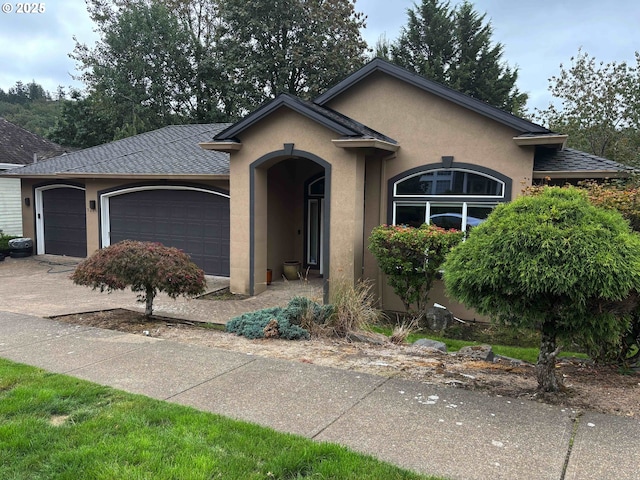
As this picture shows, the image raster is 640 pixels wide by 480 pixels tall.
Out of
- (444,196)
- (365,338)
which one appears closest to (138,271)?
(365,338)

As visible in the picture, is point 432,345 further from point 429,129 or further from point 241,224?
point 241,224

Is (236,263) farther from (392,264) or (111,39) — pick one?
(111,39)

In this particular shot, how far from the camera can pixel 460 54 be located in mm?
30516

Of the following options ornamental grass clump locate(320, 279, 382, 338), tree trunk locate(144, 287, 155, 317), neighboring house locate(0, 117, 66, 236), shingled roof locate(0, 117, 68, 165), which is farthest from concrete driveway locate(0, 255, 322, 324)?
shingled roof locate(0, 117, 68, 165)

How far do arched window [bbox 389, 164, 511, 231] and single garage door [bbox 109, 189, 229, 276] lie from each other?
516 centimetres

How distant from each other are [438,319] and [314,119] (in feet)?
16.1

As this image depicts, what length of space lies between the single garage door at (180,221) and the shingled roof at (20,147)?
8087 millimetres

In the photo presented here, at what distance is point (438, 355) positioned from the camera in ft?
21.7

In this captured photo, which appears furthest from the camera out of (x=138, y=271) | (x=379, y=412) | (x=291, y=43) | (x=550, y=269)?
(x=291, y=43)

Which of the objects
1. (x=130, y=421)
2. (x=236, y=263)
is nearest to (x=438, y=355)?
(x=130, y=421)

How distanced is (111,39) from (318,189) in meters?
23.7

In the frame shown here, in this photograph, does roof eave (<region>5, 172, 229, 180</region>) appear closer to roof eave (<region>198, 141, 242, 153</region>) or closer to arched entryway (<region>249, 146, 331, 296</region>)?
roof eave (<region>198, 141, 242, 153</region>)

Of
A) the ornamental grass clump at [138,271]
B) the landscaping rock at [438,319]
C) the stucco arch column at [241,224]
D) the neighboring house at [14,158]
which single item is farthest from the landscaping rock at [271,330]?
the neighboring house at [14,158]

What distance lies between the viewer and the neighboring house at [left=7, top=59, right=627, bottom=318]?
9844 mm
